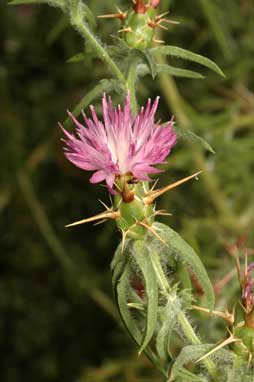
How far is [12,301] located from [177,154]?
1005 millimetres

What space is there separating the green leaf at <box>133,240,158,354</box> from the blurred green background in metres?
1.34

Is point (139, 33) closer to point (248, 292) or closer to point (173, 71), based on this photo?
point (173, 71)

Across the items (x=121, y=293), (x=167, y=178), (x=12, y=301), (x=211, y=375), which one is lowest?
(x=12, y=301)

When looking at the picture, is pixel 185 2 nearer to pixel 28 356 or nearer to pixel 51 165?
pixel 51 165

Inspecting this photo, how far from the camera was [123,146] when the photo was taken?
77cm

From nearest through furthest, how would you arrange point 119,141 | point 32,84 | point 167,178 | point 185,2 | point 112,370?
point 119,141 → point 112,370 → point 167,178 → point 185,2 → point 32,84

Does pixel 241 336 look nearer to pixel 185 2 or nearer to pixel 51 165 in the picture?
pixel 185 2

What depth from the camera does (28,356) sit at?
2861mm

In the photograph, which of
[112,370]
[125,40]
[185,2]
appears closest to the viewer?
[125,40]

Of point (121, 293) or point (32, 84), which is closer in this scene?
point (121, 293)

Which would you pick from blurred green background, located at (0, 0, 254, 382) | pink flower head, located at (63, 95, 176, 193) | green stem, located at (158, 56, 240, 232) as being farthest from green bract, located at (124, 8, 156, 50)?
blurred green background, located at (0, 0, 254, 382)

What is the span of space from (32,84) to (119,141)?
6.97 feet

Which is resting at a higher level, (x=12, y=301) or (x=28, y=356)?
(x=12, y=301)

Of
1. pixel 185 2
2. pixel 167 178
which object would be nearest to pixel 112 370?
pixel 167 178
